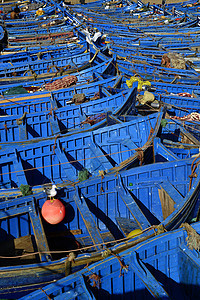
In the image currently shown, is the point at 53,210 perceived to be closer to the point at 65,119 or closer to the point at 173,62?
the point at 65,119

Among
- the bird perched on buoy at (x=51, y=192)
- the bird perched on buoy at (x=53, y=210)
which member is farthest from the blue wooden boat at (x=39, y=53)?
the bird perched on buoy at (x=53, y=210)

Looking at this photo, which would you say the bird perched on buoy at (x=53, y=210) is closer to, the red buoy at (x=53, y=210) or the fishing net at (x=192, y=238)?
the red buoy at (x=53, y=210)

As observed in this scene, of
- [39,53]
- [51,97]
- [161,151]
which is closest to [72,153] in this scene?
[161,151]

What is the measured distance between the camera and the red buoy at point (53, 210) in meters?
8.47

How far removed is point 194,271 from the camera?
7.69 meters

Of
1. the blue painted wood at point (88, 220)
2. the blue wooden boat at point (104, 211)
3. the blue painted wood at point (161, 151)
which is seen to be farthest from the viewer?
the blue painted wood at point (161, 151)

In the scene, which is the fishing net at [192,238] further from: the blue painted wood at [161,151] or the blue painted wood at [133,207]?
the blue painted wood at [161,151]

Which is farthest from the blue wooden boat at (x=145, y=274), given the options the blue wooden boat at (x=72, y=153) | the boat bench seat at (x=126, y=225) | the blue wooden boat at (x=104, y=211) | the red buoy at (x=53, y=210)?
the blue wooden boat at (x=72, y=153)

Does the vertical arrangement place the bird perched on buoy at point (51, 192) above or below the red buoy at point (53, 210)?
above

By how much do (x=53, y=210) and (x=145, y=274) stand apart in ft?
9.16

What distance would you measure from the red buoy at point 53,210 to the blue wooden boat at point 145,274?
1942 mm

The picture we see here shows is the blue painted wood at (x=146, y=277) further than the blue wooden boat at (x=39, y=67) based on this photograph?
No

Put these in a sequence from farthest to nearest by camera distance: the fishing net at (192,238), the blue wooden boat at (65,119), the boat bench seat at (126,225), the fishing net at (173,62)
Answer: the fishing net at (173,62), the blue wooden boat at (65,119), the boat bench seat at (126,225), the fishing net at (192,238)

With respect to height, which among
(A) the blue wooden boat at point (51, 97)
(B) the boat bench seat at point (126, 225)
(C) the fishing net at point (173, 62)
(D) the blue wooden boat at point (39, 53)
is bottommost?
(B) the boat bench seat at point (126, 225)
